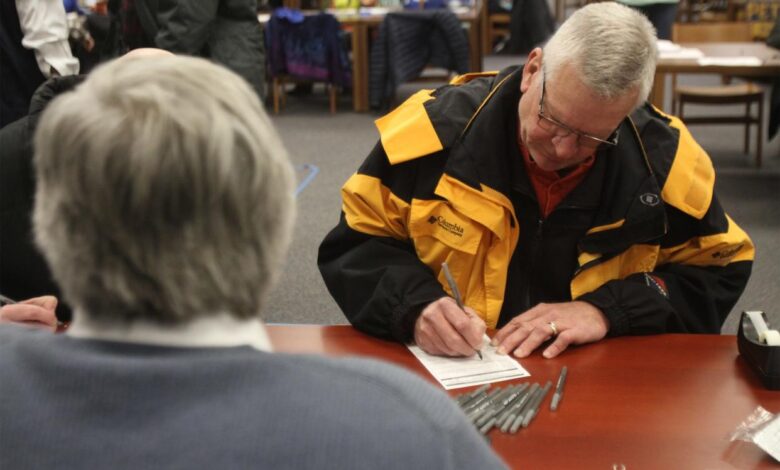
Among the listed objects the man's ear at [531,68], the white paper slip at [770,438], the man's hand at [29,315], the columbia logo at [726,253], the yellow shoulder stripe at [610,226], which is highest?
the man's ear at [531,68]

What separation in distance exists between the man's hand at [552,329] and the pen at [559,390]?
0.08 metres

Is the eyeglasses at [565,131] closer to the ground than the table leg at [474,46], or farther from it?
farther from it

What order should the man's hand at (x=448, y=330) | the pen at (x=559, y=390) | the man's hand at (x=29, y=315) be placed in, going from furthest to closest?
1. the man's hand at (x=29, y=315)
2. the man's hand at (x=448, y=330)
3. the pen at (x=559, y=390)

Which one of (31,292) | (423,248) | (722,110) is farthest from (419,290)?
(722,110)

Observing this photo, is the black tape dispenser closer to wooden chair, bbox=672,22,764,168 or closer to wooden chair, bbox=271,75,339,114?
wooden chair, bbox=672,22,764,168

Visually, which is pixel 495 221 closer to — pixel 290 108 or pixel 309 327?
pixel 309 327

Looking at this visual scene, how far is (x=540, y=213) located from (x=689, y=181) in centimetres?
32

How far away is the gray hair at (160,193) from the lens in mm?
642

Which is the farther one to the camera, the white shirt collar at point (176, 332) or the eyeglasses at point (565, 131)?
the eyeglasses at point (565, 131)

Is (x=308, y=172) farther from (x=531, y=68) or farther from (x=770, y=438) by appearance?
(x=770, y=438)

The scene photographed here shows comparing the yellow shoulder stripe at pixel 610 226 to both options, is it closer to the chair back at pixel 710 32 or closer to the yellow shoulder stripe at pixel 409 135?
the yellow shoulder stripe at pixel 409 135

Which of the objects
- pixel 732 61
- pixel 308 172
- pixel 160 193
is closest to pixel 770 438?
pixel 160 193

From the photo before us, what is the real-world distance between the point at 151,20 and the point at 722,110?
482cm

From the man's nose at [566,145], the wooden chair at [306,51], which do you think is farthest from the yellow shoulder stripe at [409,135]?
the wooden chair at [306,51]
